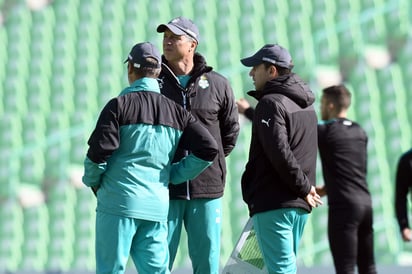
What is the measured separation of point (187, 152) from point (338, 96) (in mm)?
1081

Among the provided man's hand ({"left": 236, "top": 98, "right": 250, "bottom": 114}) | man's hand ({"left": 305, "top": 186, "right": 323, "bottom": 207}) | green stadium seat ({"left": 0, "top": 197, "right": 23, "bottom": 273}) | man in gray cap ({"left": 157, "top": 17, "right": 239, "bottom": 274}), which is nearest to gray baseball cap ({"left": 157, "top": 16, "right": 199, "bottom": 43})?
man in gray cap ({"left": 157, "top": 17, "right": 239, "bottom": 274})

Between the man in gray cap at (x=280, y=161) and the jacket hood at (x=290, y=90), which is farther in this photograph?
the jacket hood at (x=290, y=90)

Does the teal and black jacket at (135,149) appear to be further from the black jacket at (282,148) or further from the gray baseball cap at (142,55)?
the black jacket at (282,148)

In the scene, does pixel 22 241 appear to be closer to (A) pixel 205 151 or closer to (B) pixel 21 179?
(B) pixel 21 179

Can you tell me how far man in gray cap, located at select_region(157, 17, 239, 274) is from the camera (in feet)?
15.5

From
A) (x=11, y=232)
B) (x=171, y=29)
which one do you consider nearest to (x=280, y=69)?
(x=171, y=29)

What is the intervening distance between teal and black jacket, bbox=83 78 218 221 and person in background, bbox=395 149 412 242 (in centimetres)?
117

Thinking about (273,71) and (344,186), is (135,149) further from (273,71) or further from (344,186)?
(344,186)

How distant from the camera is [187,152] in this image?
4.75m

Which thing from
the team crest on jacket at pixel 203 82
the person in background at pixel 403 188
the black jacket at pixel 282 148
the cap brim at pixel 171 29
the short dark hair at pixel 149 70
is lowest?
the person in background at pixel 403 188

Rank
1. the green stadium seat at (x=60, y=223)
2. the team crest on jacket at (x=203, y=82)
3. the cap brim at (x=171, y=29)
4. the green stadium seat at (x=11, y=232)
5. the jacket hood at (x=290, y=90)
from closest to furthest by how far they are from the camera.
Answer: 1. the jacket hood at (x=290, y=90)
2. the cap brim at (x=171, y=29)
3. the team crest on jacket at (x=203, y=82)
4. the green stadium seat at (x=60, y=223)
5. the green stadium seat at (x=11, y=232)

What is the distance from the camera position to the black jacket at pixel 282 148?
441 cm

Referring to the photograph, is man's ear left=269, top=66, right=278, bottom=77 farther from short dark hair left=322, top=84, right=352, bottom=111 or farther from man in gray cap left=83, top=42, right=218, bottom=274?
short dark hair left=322, top=84, right=352, bottom=111

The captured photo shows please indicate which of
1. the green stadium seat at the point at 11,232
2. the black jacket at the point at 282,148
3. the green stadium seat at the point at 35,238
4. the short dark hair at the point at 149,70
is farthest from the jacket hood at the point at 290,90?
the green stadium seat at the point at 11,232
